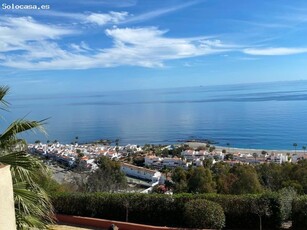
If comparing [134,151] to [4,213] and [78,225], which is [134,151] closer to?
[78,225]

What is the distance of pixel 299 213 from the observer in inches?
270

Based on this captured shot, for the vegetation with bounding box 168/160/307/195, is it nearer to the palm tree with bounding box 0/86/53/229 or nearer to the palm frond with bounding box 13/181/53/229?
the palm frond with bounding box 13/181/53/229

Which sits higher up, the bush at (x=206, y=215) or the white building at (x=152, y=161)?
the bush at (x=206, y=215)

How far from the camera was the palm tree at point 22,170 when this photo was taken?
356 cm

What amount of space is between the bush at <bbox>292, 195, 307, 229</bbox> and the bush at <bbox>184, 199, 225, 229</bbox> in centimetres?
139

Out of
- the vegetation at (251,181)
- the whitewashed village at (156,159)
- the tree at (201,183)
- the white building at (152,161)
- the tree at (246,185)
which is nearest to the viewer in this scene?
the tree at (246,185)

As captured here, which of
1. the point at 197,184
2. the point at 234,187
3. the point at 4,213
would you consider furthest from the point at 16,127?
the point at 197,184

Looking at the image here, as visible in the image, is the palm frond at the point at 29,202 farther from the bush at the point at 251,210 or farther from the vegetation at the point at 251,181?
the vegetation at the point at 251,181

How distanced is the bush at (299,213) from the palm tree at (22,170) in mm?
4825

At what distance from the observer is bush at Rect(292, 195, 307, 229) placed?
6.77 m

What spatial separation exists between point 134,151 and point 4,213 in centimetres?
5502

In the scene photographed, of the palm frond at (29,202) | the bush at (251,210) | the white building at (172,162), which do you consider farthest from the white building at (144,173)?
the palm frond at (29,202)

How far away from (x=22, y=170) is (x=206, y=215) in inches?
165

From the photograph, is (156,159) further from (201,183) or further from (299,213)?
(299,213)
